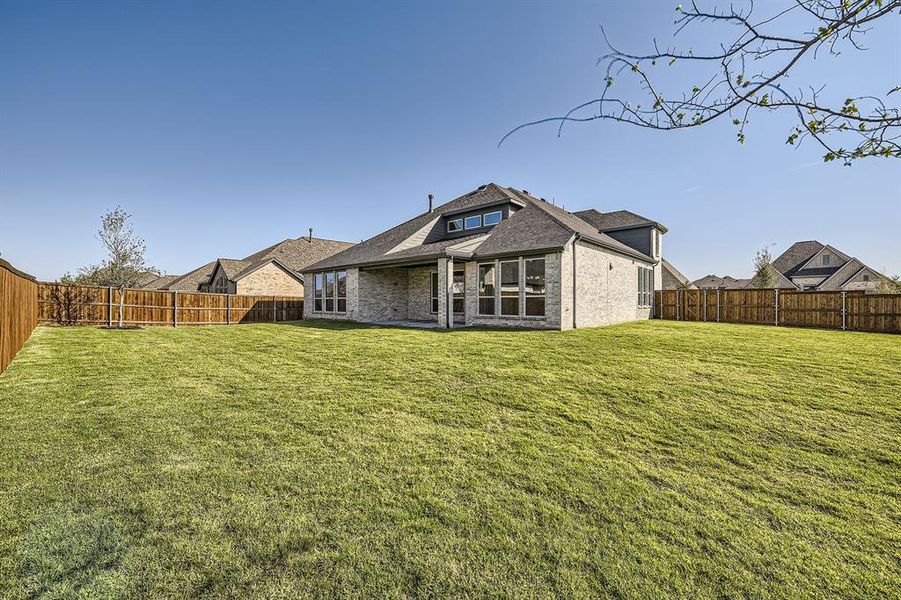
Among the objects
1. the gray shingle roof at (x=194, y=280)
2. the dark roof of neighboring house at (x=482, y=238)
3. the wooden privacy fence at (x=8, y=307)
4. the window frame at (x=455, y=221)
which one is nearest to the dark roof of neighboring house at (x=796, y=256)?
the dark roof of neighboring house at (x=482, y=238)

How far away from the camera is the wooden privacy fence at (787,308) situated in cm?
1430

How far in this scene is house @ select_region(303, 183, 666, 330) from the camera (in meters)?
12.9

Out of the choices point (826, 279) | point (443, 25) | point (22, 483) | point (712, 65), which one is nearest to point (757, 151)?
point (712, 65)

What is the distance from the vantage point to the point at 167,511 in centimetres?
283

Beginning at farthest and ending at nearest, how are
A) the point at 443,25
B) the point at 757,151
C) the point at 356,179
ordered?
the point at 356,179
the point at 443,25
the point at 757,151

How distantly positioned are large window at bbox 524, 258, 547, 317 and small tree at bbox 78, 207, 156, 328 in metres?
26.9

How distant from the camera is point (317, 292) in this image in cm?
2062

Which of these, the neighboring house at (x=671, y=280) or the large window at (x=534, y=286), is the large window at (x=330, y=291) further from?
the neighboring house at (x=671, y=280)

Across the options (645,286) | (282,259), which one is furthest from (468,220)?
(282,259)

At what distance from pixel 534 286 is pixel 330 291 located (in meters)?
11.7

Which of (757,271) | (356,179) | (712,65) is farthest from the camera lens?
(757,271)

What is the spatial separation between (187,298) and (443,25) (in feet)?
56.6

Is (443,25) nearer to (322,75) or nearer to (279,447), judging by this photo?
(322,75)

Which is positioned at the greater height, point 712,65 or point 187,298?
point 712,65
